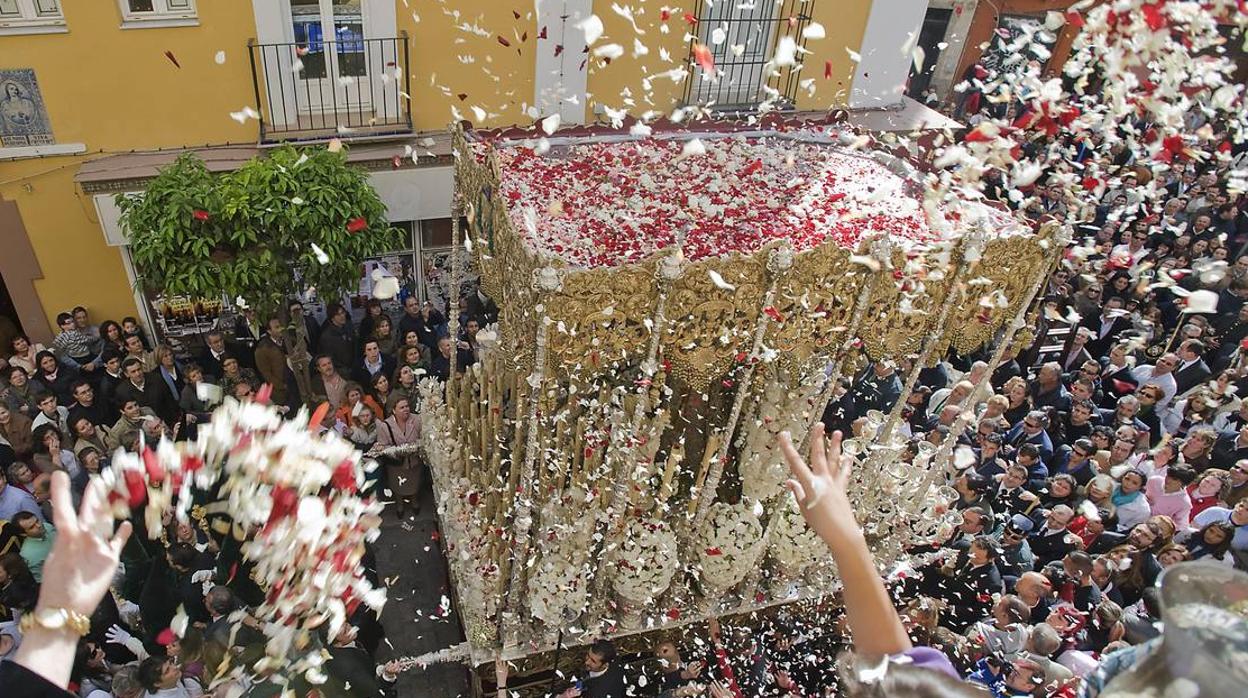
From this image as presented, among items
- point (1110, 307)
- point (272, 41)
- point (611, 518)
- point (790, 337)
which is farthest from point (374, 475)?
point (1110, 307)

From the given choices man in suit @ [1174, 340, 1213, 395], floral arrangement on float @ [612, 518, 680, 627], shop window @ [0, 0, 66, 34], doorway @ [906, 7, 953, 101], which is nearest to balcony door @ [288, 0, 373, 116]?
shop window @ [0, 0, 66, 34]

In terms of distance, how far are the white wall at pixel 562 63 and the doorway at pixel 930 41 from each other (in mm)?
8066

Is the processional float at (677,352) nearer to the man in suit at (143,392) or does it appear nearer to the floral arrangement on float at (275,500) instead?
the floral arrangement on float at (275,500)

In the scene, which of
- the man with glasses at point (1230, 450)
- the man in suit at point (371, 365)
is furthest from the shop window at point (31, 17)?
the man with glasses at point (1230, 450)

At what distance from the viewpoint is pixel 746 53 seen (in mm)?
9094

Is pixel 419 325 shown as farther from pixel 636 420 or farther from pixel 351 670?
pixel 636 420

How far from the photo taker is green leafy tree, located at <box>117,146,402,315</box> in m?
6.30

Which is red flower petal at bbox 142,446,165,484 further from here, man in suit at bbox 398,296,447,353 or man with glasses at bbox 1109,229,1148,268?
man with glasses at bbox 1109,229,1148,268

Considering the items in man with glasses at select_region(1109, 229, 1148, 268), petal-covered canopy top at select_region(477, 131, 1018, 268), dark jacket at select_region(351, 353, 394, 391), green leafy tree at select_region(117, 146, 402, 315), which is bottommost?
dark jacket at select_region(351, 353, 394, 391)

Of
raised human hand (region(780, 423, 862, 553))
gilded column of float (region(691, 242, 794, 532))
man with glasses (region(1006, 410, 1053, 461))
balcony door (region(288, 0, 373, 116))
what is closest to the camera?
raised human hand (region(780, 423, 862, 553))

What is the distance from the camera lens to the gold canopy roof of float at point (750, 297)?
3.92m

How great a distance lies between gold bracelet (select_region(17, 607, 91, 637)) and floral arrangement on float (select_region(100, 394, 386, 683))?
1.54 m

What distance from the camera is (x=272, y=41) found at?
744cm

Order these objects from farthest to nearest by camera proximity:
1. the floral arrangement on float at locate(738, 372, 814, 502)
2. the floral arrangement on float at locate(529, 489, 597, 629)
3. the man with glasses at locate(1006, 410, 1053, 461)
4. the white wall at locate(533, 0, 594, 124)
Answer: the white wall at locate(533, 0, 594, 124), the man with glasses at locate(1006, 410, 1053, 461), the floral arrangement on float at locate(738, 372, 814, 502), the floral arrangement on float at locate(529, 489, 597, 629)
